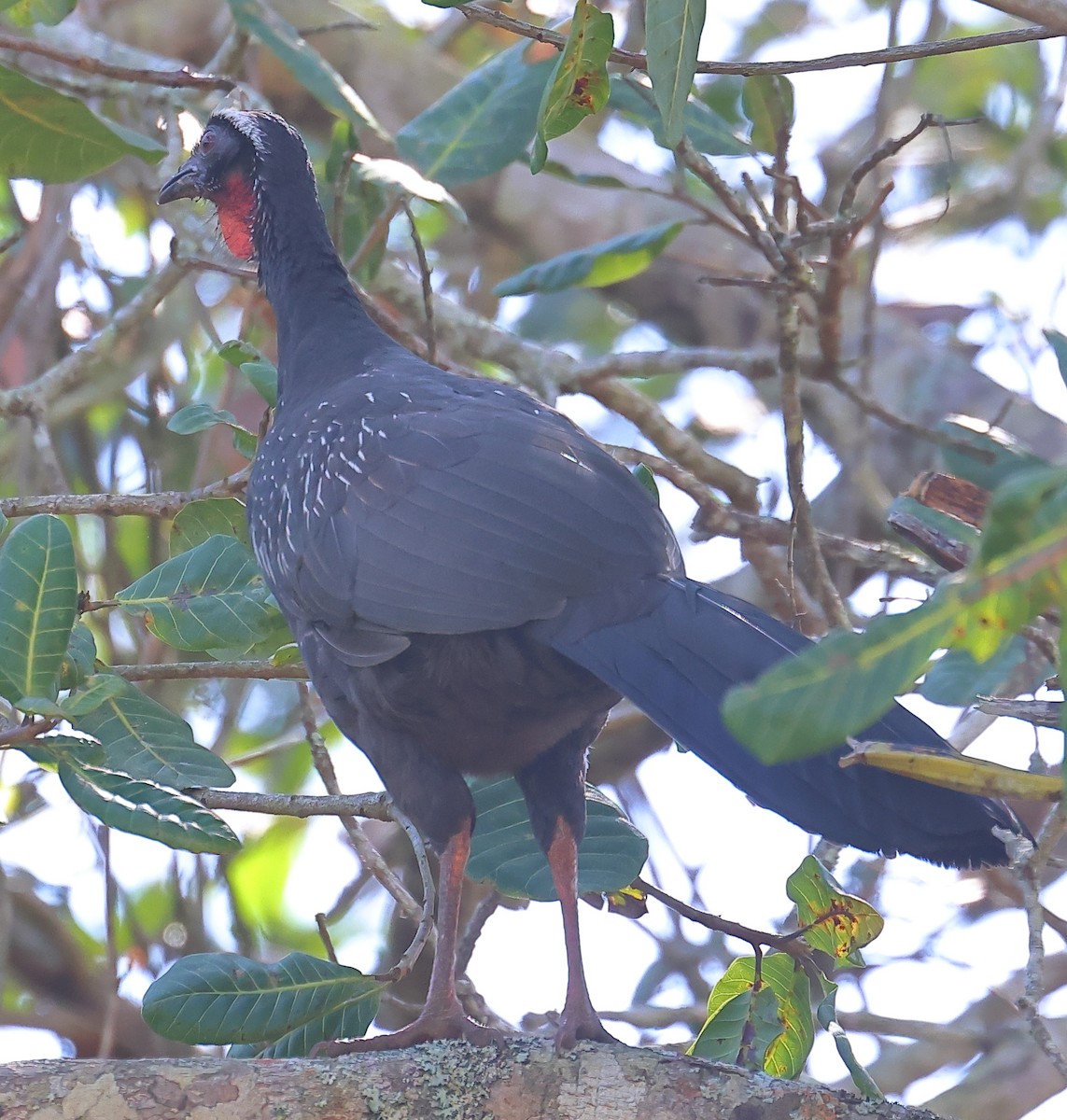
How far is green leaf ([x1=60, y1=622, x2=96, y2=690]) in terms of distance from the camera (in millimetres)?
3189

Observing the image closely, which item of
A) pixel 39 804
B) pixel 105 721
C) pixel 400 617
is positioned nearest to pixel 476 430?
pixel 400 617

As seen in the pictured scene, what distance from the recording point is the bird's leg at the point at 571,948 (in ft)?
10.2

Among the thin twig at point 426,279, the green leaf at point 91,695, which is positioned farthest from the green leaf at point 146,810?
the thin twig at point 426,279

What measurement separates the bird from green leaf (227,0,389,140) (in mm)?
1500

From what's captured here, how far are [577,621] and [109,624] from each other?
3.94m

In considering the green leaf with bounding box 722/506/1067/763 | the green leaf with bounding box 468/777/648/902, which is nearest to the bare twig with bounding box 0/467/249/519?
the green leaf with bounding box 468/777/648/902

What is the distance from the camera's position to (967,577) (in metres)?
1.54

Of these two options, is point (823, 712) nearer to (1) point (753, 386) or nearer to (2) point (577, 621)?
(2) point (577, 621)

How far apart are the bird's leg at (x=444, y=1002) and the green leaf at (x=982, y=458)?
1.43 m

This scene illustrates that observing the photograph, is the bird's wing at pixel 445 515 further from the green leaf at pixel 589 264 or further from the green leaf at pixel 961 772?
the green leaf at pixel 589 264

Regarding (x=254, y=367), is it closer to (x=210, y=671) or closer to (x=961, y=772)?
(x=210, y=671)

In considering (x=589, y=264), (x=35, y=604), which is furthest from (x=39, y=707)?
(x=589, y=264)

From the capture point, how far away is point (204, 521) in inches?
155

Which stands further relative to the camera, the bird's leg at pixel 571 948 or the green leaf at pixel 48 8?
the green leaf at pixel 48 8
